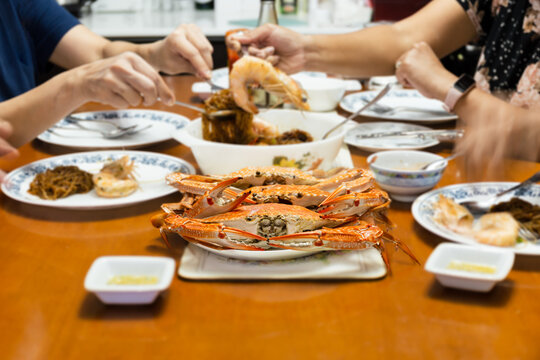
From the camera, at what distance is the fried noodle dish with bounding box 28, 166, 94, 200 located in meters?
1.26

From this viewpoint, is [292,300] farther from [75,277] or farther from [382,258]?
[75,277]

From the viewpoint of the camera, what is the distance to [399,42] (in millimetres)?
2352

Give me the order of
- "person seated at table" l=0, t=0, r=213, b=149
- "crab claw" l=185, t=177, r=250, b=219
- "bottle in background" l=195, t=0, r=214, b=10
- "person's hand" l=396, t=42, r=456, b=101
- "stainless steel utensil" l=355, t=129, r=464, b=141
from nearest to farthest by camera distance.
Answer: "crab claw" l=185, t=177, r=250, b=219 → "person seated at table" l=0, t=0, r=213, b=149 → "stainless steel utensil" l=355, t=129, r=464, b=141 → "person's hand" l=396, t=42, r=456, b=101 → "bottle in background" l=195, t=0, r=214, b=10

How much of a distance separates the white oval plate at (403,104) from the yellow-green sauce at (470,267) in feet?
3.67

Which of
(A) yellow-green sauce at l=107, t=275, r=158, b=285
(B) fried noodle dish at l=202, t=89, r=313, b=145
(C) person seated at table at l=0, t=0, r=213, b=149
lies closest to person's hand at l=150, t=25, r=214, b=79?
(C) person seated at table at l=0, t=0, r=213, b=149

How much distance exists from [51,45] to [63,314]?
1826 millimetres

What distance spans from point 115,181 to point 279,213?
527 mm

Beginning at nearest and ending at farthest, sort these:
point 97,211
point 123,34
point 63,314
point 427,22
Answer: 1. point 63,314
2. point 97,211
3. point 427,22
4. point 123,34

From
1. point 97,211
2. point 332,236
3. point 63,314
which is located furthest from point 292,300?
point 97,211

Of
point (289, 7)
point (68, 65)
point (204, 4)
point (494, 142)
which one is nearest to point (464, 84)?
point (494, 142)

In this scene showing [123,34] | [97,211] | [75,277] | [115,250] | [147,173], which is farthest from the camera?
[123,34]

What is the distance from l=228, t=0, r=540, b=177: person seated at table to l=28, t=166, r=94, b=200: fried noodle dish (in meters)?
0.89

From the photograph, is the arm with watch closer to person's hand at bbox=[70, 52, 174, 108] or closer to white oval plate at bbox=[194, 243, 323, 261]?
white oval plate at bbox=[194, 243, 323, 261]

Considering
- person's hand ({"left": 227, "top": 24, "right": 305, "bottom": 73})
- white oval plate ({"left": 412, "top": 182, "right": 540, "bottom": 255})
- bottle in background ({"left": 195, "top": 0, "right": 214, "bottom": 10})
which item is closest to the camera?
white oval plate ({"left": 412, "top": 182, "right": 540, "bottom": 255})
